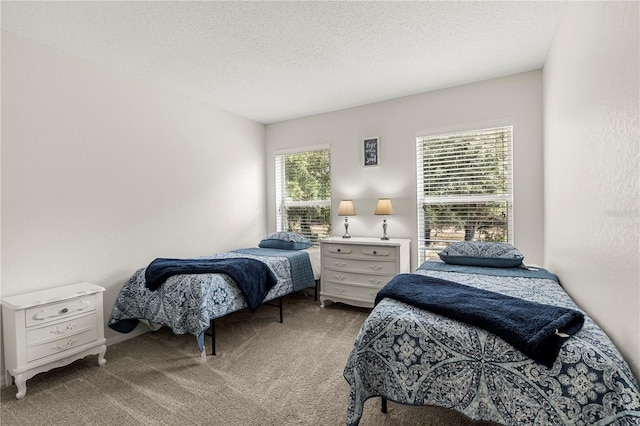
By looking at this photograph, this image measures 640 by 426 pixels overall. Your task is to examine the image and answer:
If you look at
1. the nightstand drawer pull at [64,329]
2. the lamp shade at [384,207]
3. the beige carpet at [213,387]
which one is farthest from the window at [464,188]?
the nightstand drawer pull at [64,329]

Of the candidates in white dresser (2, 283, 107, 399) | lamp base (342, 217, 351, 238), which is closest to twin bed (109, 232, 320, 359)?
white dresser (2, 283, 107, 399)

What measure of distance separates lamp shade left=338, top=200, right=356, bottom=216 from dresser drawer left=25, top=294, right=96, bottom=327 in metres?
2.61

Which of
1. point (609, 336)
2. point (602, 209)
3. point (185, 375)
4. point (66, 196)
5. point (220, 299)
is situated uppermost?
point (66, 196)

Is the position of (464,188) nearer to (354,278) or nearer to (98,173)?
(354,278)

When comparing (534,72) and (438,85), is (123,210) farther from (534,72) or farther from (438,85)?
(534,72)

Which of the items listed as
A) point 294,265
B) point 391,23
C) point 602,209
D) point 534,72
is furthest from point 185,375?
point 534,72

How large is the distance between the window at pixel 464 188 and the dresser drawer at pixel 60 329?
326 cm

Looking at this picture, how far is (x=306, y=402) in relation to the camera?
193cm

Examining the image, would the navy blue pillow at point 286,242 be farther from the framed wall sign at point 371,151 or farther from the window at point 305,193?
the framed wall sign at point 371,151

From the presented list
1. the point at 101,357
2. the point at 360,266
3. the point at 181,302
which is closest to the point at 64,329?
the point at 101,357

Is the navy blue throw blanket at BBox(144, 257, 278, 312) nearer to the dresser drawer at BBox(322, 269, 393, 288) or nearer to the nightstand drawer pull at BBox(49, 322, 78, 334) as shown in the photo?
the nightstand drawer pull at BBox(49, 322, 78, 334)

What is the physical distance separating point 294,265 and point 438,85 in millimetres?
2562

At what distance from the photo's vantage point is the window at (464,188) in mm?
3326

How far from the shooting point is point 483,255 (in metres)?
2.71
